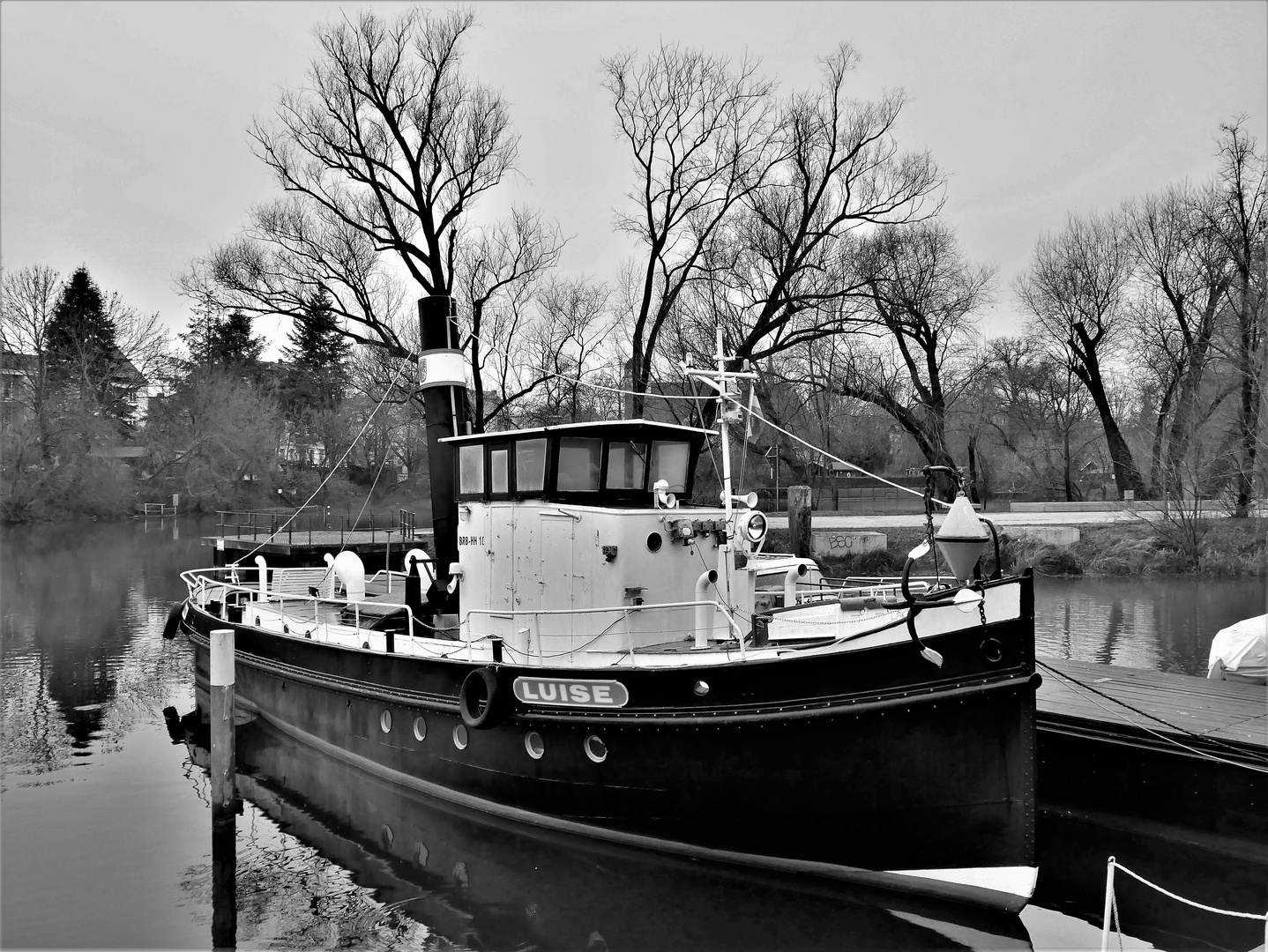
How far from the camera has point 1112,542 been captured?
30.1 m

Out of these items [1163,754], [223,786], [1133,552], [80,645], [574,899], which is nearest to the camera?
[574,899]

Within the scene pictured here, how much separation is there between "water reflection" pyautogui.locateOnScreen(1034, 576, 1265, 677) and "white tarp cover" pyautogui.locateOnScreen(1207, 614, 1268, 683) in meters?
4.14

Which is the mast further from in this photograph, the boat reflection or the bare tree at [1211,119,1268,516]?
the bare tree at [1211,119,1268,516]

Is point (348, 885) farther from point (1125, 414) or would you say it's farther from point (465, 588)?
point (1125, 414)

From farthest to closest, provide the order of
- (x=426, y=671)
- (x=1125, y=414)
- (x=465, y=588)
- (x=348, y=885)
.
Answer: (x=1125, y=414)
(x=465, y=588)
(x=426, y=671)
(x=348, y=885)

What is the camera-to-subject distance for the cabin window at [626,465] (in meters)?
10.0

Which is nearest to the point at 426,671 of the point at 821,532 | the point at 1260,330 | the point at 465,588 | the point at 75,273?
the point at 465,588

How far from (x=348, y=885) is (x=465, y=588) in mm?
3557

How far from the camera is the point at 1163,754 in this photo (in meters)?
8.97

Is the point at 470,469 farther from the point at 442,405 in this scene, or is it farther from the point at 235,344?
the point at 235,344

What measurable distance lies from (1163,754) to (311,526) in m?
33.1

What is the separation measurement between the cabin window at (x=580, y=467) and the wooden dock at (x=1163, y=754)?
521 cm

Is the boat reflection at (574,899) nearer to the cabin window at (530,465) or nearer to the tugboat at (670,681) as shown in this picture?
the tugboat at (670,681)

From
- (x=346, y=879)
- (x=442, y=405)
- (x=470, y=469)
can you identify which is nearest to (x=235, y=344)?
(x=442, y=405)
